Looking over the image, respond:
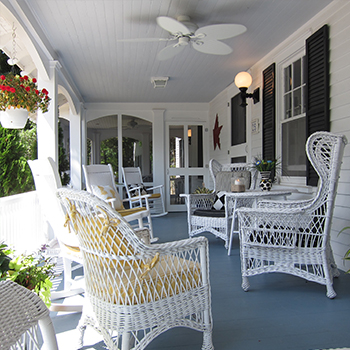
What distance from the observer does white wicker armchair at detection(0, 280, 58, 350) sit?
2.10 ft

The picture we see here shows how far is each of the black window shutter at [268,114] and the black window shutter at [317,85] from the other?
0.80m

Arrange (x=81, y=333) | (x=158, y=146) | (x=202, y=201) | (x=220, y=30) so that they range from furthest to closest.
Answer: (x=158, y=146) < (x=202, y=201) < (x=220, y=30) < (x=81, y=333)

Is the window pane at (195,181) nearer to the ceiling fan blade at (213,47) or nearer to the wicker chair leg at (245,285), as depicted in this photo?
the ceiling fan blade at (213,47)

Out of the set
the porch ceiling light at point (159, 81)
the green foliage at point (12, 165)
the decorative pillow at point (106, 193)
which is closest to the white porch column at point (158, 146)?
the porch ceiling light at point (159, 81)

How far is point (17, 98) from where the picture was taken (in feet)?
8.18

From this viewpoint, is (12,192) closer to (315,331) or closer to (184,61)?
(184,61)

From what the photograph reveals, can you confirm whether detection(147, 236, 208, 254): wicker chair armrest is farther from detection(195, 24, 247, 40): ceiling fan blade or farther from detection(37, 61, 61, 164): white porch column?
detection(37, 61, 61, 164): white porch column

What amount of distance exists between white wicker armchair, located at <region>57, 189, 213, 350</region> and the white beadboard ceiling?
237cm

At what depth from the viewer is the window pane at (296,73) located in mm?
3642

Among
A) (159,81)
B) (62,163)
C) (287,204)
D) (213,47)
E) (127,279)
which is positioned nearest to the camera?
(127,279)

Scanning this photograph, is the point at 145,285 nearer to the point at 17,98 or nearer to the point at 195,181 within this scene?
the point at 17,98

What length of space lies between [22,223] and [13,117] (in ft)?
3.22

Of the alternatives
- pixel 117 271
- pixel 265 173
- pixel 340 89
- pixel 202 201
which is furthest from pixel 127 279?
pixel 202 201

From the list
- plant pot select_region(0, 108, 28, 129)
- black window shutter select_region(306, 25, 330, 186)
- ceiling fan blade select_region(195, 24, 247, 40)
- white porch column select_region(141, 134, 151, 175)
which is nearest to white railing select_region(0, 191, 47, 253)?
plant pot select_region(0, 108, 28, 129)
